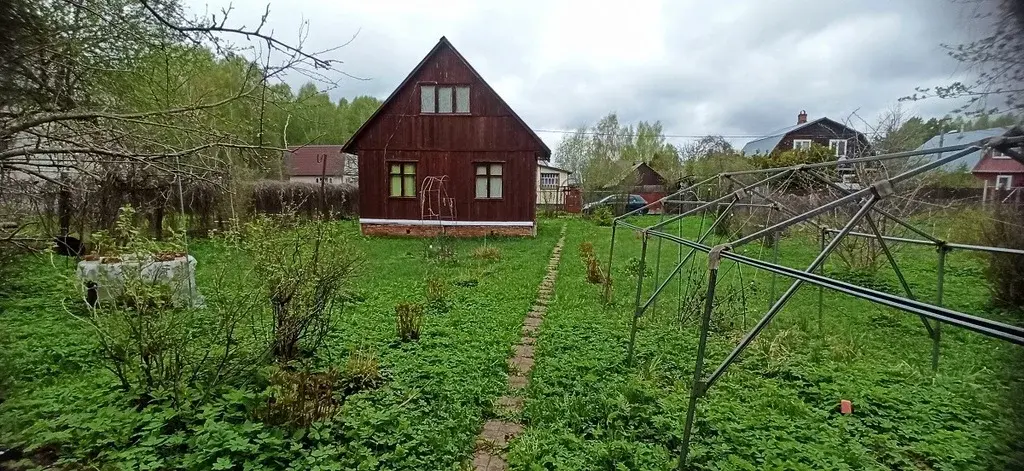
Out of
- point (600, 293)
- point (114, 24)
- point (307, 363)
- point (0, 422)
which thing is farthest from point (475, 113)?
point (0, 422)

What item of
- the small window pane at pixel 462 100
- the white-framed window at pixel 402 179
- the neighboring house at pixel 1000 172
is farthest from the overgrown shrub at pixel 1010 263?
the white-framed window at pixel 402 179

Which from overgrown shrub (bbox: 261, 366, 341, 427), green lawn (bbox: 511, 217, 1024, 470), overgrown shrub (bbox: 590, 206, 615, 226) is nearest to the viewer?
green lawn (bbox: 511, 217, 1024, 470)

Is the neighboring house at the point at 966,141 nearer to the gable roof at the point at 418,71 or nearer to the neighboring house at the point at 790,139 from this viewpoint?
the gable roof at the point at 418,71

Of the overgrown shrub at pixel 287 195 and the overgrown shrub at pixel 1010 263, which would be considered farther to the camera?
the overgrown shrub at pixel 287 195

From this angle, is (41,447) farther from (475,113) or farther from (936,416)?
(475,113)

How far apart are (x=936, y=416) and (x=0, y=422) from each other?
5.13 meters

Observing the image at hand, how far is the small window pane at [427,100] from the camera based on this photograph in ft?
49.1

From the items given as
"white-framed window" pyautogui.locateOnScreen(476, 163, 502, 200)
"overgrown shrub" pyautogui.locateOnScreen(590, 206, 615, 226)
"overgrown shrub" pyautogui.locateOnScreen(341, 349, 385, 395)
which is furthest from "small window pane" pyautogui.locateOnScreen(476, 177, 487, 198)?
"overgrown shrub" pyautogui.locateOnScreen(341, 349, 385, 395)

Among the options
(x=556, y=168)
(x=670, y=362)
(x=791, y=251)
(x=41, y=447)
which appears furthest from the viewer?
(x=556, y=168)

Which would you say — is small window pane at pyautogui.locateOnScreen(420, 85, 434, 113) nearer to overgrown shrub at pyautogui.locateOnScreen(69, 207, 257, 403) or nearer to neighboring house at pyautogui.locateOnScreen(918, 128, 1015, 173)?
overgrown shrub at pyautogui.locateOnScreen(69, 207, 257, 403)

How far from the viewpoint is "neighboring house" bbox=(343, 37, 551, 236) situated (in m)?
14.8

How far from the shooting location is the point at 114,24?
7.69 ft

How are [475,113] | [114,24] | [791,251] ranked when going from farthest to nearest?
[475,113], [791,251], [114,24]

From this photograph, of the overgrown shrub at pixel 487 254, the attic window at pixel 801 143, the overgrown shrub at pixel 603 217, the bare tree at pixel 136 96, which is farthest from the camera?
the overgrown shrub at pixel 603 217
